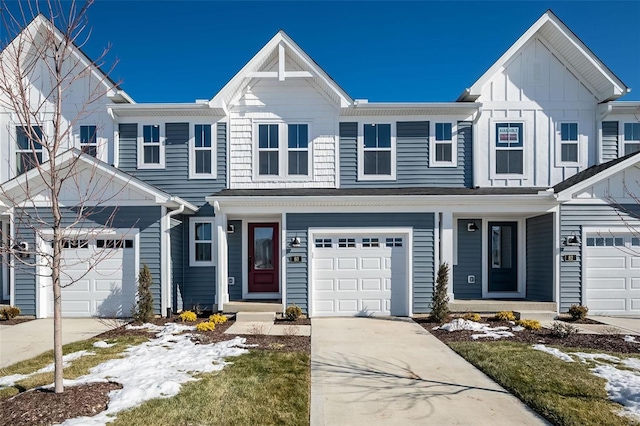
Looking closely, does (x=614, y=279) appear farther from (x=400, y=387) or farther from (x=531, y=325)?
(x=400, y=387)

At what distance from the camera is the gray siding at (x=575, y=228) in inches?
397

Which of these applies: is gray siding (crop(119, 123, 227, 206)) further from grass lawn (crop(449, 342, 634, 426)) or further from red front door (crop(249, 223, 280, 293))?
grass lawn (crop(449, 342, 634, 426))

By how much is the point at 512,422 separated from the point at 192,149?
33.4ft

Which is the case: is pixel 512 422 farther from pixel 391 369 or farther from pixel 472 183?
pixel 472 183

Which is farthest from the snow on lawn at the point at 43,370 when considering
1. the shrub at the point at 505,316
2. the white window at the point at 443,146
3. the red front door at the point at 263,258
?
the white window at the point at 443,146

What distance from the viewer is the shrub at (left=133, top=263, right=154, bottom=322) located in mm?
9281

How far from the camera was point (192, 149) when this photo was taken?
1142 cm

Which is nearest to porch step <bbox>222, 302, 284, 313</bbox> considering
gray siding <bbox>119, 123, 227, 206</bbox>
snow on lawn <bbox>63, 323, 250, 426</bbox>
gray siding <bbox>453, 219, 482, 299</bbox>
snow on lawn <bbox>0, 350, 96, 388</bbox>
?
snow on lawn <bbox>63, 323, 250, 426</bbox>

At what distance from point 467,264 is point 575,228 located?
9.58 feet

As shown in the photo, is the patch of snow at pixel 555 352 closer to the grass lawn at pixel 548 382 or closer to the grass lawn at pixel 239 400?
the grass lawn at pixel 548 382

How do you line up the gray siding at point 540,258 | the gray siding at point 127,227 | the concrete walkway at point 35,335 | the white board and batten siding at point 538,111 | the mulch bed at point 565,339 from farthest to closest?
the white board and batten siding at point 538,111 < the gray siding at point 540,258 < the gray siding at point 127,227 < the mulch bed at point 565,339 < the concrete walkway at point 35,335

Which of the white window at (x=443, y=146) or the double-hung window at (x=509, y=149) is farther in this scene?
the double-hung window at (x=509, y=149)

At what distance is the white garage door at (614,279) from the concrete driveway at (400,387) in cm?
537

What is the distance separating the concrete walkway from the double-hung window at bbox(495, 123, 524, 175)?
11.5 m
